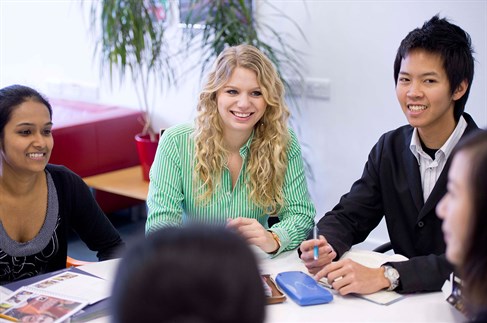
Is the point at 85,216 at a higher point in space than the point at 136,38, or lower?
lower

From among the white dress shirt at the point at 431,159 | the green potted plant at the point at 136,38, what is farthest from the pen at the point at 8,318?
the green potted plant at the point at 136,38

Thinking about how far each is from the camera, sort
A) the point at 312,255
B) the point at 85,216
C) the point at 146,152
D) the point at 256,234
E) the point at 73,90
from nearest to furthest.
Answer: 1. the point at 312,255
2. the point at 256,234
3. the point at 85,216
4. the point at 146,152
5. the point at 73,90

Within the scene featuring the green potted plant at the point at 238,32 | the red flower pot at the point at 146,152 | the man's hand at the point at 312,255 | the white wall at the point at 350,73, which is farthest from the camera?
the red flower pot at the point at 146,152

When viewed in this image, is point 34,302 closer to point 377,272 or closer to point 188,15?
point 377,272

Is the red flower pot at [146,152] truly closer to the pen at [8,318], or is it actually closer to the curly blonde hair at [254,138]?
the curly blonde hair at [254,138]

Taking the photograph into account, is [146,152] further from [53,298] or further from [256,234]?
[53,298]

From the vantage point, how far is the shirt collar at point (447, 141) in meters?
2.43

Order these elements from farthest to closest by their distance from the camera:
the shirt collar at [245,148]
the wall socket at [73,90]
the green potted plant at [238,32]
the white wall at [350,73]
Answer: the wall socket at [73,90] < the green potted plant at [238,32] < the white wall at [350,73] < the shirt collar at [245,148]

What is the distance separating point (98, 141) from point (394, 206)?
2.79 metres

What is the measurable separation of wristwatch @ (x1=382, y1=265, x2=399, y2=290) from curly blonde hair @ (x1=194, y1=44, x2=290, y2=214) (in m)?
0.62

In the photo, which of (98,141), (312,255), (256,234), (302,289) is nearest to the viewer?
(302,289)

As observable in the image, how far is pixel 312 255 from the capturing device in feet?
7.20

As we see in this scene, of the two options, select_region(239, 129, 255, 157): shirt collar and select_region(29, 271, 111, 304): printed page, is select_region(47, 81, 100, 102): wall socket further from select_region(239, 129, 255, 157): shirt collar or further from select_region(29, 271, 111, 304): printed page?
Answer: select_region(29, 271, 111, 304): printed page

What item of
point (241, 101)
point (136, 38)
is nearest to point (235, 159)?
point (241, 101)
